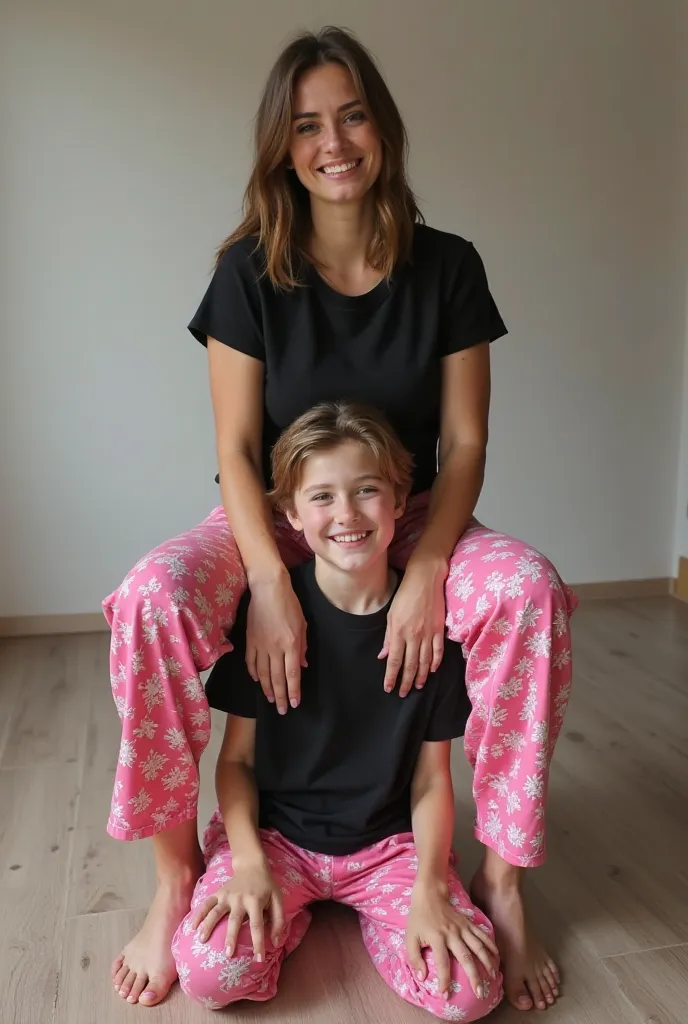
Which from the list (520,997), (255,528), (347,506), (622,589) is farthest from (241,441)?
(622,589)

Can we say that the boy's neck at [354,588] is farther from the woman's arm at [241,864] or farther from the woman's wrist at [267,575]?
the woman's arm at [241,864]

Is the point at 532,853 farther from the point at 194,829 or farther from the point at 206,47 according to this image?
the point at 206,47

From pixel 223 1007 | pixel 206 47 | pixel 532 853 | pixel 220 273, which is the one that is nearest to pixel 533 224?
pixel 206 47

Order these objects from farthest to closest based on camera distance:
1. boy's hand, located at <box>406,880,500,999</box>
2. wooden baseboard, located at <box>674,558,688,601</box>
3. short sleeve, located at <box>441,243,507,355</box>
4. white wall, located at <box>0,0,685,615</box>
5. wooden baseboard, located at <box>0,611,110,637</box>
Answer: wooden baseboard, located at <box>674,558,688,601</box> → wooden baseboard, located at <box>0,611,110,637</box> → white wall, located at <box>0,0,685,615</box> → short sleeve, located at <box>441,243,507,355</box> → boy's hand, located at <box>406,880,500,999</box>

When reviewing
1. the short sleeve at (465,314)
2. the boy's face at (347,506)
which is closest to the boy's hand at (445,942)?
the boy's face at (347,506)

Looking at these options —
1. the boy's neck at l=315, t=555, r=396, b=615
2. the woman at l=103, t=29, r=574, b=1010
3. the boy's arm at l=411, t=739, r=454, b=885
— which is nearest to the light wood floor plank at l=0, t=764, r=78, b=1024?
the woman at l=103, t=29, r=574, b=1010

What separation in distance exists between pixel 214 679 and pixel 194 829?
20 cm

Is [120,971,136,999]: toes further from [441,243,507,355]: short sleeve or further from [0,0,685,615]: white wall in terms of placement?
[0,0,685,615]: white wall

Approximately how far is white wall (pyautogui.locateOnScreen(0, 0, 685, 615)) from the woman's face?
1.10 metres

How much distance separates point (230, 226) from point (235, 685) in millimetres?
1529

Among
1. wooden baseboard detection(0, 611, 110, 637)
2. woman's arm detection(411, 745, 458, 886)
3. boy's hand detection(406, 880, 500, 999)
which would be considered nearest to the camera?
boy's hand detection(406, 880, 500, 999)

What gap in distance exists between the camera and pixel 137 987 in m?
1.18

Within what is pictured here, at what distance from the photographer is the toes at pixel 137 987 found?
3.84 ft

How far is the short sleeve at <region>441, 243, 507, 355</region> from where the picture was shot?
1.44 metres
